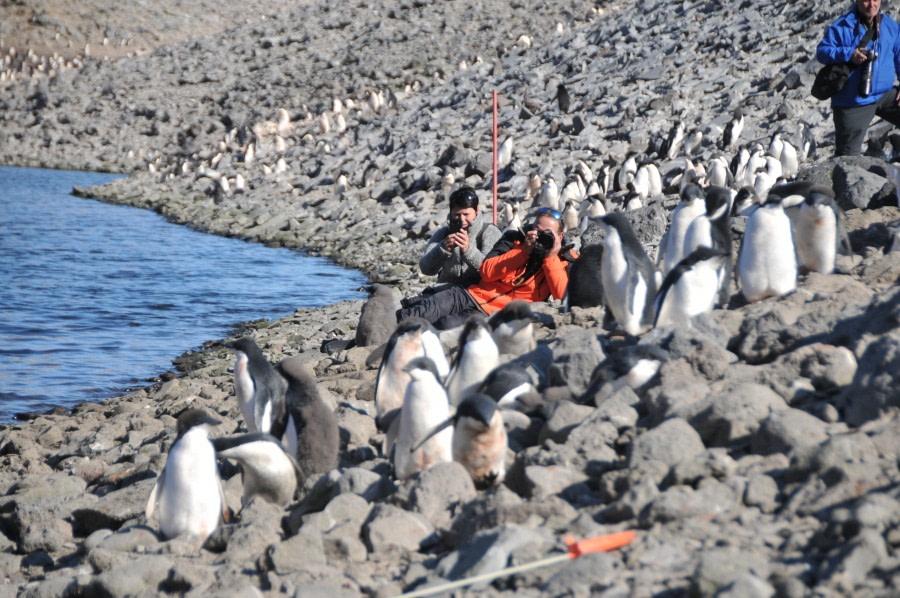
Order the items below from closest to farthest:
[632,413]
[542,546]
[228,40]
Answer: [542,546] < [632,413] < [228,40]

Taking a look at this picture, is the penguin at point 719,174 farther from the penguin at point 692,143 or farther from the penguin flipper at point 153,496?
the penguin flipper at point 153,496

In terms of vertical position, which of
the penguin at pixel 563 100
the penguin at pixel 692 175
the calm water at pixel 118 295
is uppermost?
the penguin at pixel 563 100

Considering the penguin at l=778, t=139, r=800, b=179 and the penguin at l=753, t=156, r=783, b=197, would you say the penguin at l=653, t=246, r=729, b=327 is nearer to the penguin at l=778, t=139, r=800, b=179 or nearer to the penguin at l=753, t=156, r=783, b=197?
the penguin at l=753, t=156, r=783, b=197

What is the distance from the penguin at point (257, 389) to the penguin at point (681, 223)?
2.60 meters

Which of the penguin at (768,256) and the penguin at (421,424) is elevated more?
the penguin at (768,256)

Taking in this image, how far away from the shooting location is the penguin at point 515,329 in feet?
18.6

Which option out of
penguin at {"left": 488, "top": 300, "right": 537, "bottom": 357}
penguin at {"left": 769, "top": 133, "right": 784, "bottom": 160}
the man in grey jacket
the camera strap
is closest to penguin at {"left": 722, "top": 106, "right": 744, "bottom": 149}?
penguin at {"left": 769, "top": 133, "right": 784, "bottom": 160}

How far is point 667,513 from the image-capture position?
3.22 metres

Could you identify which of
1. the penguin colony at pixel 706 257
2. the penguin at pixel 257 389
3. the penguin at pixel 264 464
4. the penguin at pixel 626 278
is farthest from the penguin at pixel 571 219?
the penguin at pixel 264 464

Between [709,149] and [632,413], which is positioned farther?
[709,149]

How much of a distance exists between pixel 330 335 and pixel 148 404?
8.68 ft

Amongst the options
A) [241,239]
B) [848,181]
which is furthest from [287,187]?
[848,181]

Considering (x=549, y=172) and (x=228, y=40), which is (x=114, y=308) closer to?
(x=549, y=172)

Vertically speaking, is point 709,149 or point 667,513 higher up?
point 709,149
